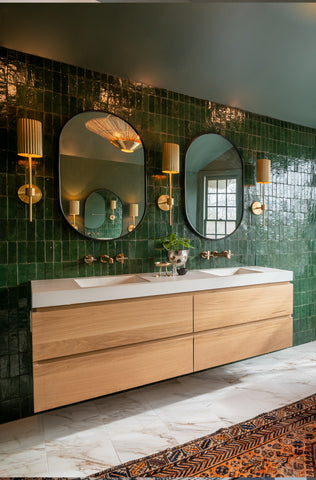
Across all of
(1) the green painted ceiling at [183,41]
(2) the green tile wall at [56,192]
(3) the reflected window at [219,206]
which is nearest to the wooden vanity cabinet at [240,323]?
(2) the green tile wall at [56,192]

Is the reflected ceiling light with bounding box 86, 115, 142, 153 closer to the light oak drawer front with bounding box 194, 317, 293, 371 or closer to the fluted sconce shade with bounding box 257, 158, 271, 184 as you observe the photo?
the fluted sconce shade with bounding box 257, 158, 271, 184

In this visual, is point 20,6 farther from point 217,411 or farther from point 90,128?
point 217,411

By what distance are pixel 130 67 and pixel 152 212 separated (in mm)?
1086

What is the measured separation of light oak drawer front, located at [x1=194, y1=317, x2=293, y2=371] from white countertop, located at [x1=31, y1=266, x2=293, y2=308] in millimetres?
345

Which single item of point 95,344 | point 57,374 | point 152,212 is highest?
point 152,212

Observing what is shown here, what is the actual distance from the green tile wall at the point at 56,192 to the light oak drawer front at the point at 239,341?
0.68 m

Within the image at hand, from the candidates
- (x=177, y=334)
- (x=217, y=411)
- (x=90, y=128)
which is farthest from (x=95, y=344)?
(x=90, y=128)

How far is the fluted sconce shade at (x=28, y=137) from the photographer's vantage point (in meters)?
2.01

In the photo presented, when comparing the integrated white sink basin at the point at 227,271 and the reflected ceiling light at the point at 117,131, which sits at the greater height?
the reflected ceiling light at the point at 117,131

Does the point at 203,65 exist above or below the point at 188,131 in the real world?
above

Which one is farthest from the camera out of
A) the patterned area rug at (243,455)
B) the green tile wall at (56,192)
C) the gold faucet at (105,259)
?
the gold faucet at (105,259)

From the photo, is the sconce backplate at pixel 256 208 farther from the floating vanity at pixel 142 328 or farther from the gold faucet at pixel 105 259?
the gold faucet at pixel 105 259

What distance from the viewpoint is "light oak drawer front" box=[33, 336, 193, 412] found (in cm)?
182

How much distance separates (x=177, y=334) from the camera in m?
2.20
